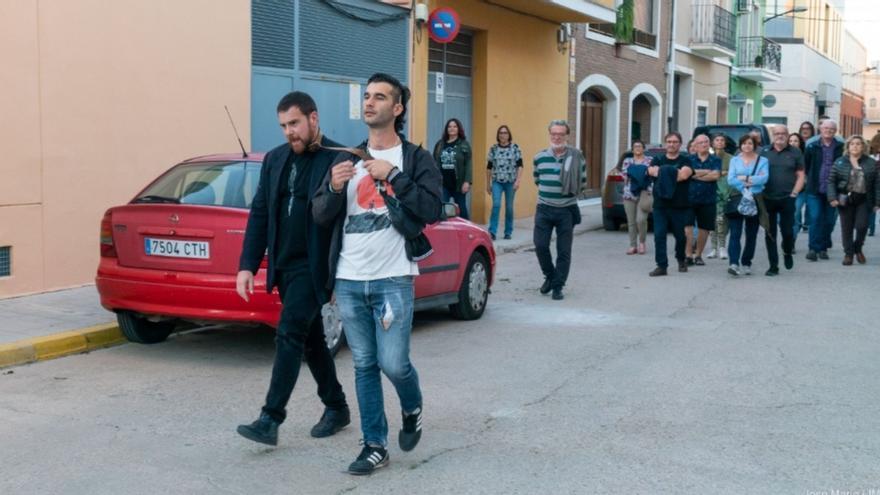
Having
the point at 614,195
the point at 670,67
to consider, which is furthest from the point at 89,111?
the point at 670,67

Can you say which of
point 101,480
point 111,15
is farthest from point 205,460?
point 111,15

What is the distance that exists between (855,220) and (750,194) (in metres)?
2.51

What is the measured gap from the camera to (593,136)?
2469cm

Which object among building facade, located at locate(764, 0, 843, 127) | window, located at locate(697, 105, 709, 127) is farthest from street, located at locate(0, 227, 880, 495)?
building facade, located at locate(764, 0, 843, 127)

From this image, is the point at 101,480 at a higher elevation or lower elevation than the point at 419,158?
lower

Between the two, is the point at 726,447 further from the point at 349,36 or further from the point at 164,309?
the point at 349,36

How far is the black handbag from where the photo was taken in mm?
4840

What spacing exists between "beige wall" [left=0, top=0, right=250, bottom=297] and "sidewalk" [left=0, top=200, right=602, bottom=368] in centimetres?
37

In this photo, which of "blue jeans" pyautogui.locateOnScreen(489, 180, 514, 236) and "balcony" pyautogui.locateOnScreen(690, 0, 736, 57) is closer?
"blue jeans" pyautogui.locateOnScreen(489, 180, 514, 236)

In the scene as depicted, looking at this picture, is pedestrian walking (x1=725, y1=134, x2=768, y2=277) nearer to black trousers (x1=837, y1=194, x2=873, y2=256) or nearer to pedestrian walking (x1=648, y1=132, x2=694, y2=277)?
pedestrian walking (x1=648, y1=132, x2=694, y2=277)

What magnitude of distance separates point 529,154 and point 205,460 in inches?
623

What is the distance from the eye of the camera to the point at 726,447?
219 inches

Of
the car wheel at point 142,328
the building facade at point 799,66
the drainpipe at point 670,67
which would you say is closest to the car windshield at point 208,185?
the car wheel at point 142,328

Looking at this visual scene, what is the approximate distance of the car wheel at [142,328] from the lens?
8.06 meters
